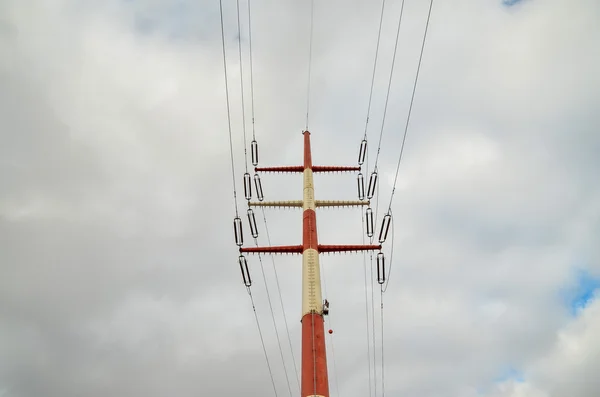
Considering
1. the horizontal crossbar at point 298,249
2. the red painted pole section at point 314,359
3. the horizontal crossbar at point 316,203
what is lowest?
the red painted pole section at point 314,359

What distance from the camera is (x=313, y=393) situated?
21.0 meters

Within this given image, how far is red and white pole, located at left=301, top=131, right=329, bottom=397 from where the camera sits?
21.5m

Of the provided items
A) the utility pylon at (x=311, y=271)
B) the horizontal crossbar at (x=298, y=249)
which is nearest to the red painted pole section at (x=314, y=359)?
the utility pylon at (x=311, y=271)

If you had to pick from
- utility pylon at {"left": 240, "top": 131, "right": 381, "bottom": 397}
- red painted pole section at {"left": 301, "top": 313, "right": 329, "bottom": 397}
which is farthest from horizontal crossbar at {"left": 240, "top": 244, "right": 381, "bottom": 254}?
A: red painted pole section at {"left": 301, "top": 313, "right": 329, "bottom": 397}

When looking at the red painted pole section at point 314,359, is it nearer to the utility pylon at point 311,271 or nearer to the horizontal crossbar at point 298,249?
the utility pylon at point 311,271

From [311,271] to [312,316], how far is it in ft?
9.11

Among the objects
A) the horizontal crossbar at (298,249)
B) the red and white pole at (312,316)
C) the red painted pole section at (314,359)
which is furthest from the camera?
the horizontal crossbar at (298,249)

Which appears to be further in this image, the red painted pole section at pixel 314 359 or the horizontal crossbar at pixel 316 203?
the horizontal crossbar at pixel 316 203

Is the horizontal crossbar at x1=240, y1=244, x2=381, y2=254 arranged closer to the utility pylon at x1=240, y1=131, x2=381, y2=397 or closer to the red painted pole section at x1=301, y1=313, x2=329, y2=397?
the utility pylon at x1=240, y1=131, x2=381, y2=397

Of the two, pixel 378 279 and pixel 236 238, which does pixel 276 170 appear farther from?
pixel 378 279

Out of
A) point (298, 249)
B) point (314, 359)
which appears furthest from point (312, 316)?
point (298, 249)

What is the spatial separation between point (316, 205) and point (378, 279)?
7762 millimetres

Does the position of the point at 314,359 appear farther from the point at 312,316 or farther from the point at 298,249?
the point at 298,249

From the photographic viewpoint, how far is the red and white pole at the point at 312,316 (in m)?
21.5
